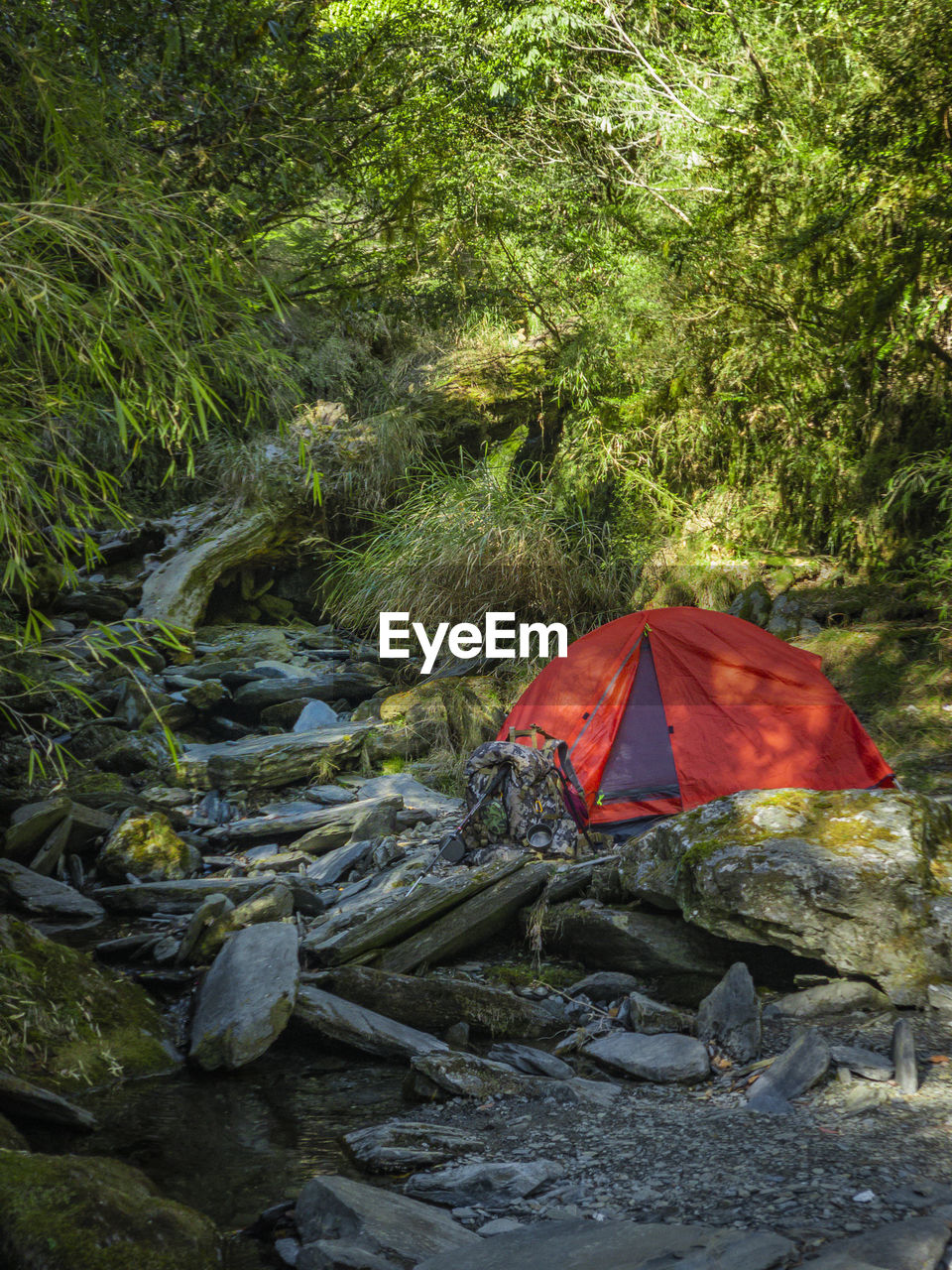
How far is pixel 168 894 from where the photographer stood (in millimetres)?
4645

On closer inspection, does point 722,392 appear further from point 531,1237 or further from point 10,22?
point 531,1237

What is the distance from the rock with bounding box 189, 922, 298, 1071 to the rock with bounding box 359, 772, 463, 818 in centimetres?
241

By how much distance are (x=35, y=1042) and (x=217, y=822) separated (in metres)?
3.12

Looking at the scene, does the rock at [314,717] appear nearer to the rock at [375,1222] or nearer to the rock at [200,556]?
the rock at [200,556]

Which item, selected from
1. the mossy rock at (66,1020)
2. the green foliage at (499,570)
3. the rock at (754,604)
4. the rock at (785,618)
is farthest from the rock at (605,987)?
the green foliage at (499,570)

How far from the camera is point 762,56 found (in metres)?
6.79

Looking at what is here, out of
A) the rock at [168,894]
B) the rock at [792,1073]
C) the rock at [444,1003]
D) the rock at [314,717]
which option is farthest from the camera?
the rock at [314,717]

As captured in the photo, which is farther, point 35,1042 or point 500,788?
point 500,788

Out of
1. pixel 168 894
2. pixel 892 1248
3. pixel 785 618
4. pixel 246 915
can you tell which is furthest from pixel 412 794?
pixel 892 1248

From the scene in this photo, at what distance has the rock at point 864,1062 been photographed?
8.55 ft

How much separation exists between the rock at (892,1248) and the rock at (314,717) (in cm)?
625

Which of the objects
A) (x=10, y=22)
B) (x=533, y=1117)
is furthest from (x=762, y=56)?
(x=533, y=1117)

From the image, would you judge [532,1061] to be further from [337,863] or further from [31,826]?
[31,826]

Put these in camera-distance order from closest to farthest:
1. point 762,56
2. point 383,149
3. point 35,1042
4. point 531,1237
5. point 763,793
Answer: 1. point 531,1237
2. point 35,1042
3. point 763,793
4. point 383,149
5. point 762,56
